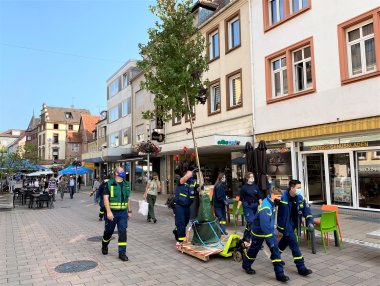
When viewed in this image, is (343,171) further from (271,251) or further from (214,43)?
(214,43)

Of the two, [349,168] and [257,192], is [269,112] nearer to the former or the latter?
[349,168]

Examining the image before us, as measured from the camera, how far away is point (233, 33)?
17484mm

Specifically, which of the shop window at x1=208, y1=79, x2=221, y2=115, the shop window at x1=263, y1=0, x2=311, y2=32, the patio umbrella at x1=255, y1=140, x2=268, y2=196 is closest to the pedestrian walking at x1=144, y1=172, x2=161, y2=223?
the patio umbrella at x1=255, y1=140, x2=268, y2=196

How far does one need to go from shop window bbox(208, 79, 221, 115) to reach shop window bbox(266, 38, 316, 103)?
13.2 feet

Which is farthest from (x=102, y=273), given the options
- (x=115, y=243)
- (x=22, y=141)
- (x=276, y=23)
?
(x=22, y=141)

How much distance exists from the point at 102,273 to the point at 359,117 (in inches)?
363

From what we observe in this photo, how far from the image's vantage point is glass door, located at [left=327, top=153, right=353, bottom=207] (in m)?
11.9

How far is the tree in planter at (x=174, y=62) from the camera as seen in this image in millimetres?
8781

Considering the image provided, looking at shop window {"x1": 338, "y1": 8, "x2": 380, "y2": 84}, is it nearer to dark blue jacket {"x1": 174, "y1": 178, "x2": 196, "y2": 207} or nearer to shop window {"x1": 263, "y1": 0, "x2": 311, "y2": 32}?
shop window {"x1": 263, "y1": 0, "x2": 311, "y2": 32}

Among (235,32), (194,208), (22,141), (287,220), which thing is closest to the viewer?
(287,220)

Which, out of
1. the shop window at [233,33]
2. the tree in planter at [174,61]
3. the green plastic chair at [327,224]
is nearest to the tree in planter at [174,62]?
the tree in planter at [174,61]

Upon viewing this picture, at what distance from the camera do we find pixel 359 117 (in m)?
10.9

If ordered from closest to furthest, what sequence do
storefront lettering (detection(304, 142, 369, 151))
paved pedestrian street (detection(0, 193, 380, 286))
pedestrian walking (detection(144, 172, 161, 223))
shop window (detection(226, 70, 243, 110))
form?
paved pedestrian street (detection(0, 193, 380, 286)) → storefront lettering (detection(304, 142, 369, 151)) → pedestrian walking (detection(144, 172, 161, 223)) → shop window (detection(226, 70, 243, 110))

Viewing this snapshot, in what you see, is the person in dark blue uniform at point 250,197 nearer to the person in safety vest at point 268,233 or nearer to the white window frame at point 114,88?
the person in safety vest at point 268,233
